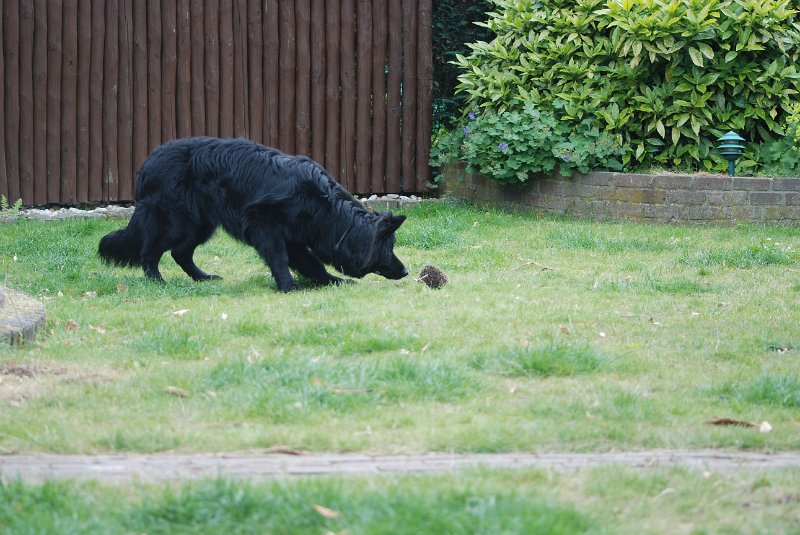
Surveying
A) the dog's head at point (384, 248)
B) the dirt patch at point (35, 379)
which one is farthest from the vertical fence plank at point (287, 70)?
the dirt patch at point (35, 379)

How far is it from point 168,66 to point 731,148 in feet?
20.2

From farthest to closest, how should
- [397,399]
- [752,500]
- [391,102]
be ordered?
[391,102] → [397,399] → [752,500]

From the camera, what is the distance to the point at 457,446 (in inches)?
157

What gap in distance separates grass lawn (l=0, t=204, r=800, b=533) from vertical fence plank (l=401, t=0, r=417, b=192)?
175 inches

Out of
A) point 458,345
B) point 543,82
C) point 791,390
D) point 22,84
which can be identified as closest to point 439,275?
point 458,345

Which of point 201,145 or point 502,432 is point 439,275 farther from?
point 502,432

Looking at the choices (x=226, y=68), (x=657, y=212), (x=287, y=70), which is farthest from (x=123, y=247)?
(x=657, y=212)

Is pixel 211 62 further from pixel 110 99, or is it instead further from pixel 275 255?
pixel 275 255

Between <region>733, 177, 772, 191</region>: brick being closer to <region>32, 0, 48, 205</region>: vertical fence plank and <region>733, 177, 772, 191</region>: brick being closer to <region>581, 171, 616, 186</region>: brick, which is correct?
<region>581, 171, 616, 186</region>: brick

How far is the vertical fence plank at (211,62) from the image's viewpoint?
11430mm

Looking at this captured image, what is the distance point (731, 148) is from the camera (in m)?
10.7

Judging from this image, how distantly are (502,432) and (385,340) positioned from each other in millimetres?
1470

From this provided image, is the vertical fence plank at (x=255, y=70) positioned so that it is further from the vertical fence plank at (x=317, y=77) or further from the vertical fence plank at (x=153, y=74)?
the vertical fence plank at (x=153, y=74)

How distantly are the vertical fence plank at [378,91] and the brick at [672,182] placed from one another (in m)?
3.44
